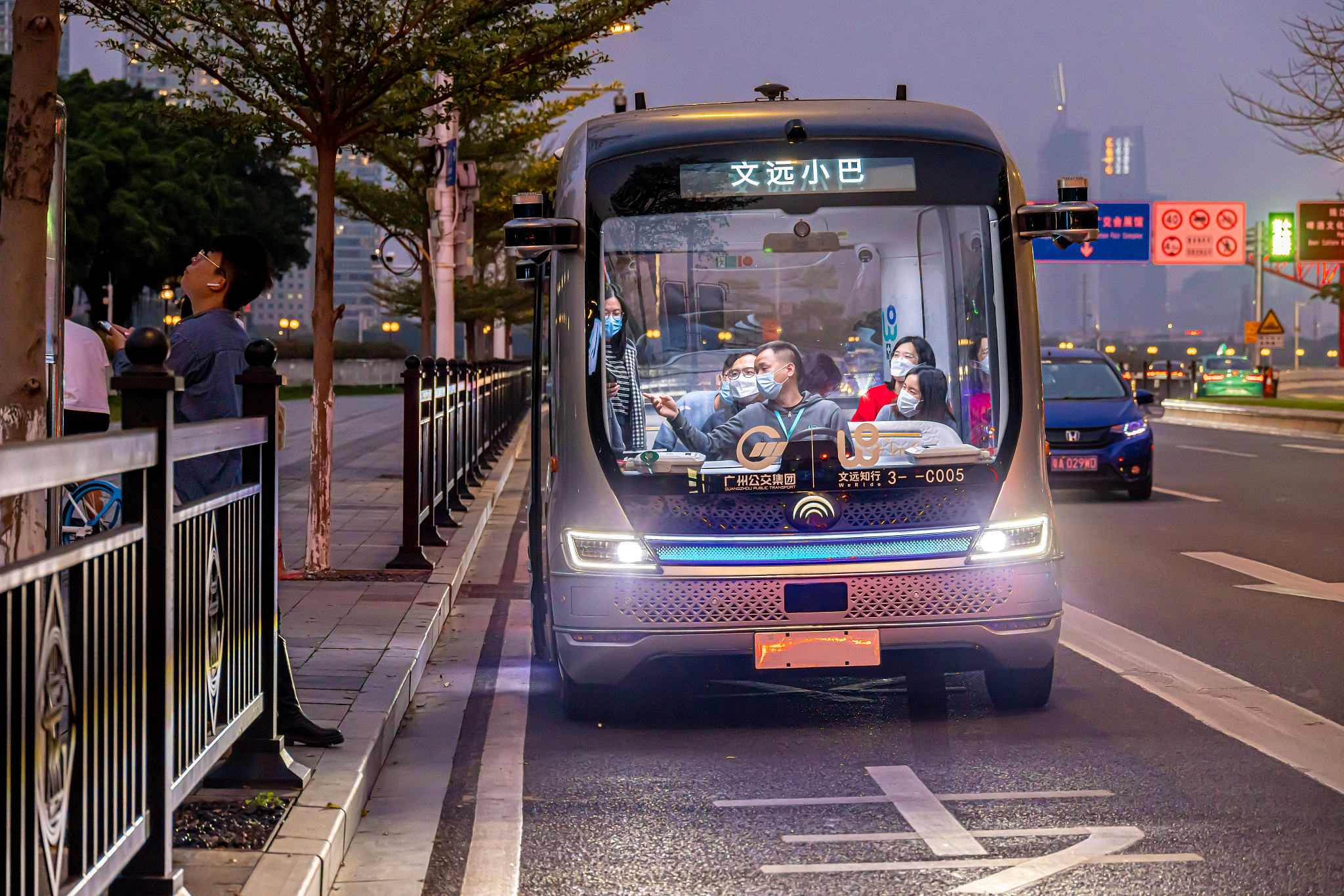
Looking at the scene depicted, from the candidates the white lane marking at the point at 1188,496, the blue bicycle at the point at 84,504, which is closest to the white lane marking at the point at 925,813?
the blue bicycle at the point at 84,504

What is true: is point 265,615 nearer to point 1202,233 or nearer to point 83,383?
point 83,383

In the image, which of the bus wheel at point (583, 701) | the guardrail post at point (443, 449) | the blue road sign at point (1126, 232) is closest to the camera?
the bus wheel at point (583, 701)

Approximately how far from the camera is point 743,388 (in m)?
6.77

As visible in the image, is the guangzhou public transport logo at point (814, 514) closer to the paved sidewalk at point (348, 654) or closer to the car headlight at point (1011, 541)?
the car headlight at point (1011, 541)

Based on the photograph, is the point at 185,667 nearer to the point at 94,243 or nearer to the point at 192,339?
the point at 192,339

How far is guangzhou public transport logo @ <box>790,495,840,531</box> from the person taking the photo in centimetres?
648

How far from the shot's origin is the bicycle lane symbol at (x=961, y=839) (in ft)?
15.0

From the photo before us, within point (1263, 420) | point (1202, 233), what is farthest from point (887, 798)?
point (1202, 233)

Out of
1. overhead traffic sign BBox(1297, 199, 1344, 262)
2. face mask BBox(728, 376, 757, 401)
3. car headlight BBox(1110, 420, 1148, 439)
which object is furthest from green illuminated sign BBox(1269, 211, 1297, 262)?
face mask BBox(728, 376, 757, 401)

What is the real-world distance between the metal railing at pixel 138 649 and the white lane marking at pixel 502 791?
0.65 m

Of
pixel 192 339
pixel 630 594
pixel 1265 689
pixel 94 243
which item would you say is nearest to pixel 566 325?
pixel 630 594

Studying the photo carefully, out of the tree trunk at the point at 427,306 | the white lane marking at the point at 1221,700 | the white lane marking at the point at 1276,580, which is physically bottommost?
the white lane marking at the point at 1221,700

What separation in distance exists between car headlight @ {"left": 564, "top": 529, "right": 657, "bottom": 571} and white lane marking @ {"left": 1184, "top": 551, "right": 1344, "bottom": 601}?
5.48 meters

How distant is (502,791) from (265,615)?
1.06 m
